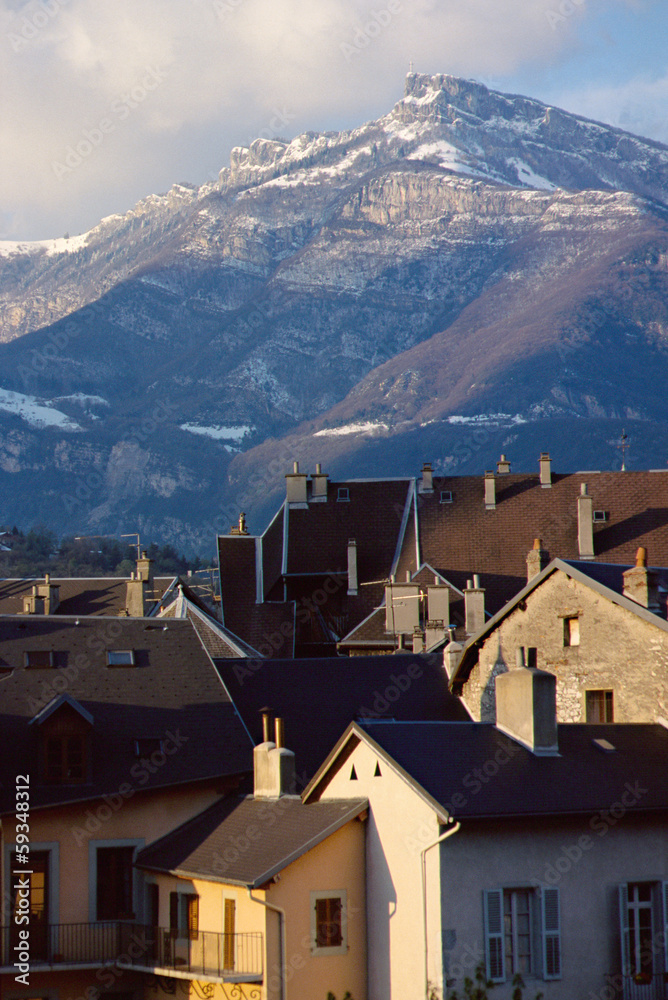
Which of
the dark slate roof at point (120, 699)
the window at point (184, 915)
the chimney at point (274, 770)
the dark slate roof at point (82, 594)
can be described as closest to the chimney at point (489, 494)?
the dark slate roof at point (82, 594)

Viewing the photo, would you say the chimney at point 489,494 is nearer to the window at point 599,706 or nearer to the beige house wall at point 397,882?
the window at point 599,706

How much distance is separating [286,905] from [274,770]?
433 centimetres

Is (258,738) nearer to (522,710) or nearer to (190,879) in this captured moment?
(190,879)

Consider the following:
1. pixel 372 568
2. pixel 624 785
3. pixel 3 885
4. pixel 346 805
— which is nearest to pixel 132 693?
pixel 3 885

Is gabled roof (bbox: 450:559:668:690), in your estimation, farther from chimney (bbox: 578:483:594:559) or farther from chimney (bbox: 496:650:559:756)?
chimney (bbox: 578:483:594:559)

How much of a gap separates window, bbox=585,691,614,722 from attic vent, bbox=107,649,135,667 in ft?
38.2

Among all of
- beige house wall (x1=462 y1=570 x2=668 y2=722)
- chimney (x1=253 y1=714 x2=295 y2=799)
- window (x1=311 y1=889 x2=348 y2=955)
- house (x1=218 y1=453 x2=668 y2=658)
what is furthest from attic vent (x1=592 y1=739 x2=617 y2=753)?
house (x1=218 y1=453 x2=668 y2=658)

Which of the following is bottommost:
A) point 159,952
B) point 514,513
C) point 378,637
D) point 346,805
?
point 159,952

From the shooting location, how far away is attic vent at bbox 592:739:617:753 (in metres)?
30.0

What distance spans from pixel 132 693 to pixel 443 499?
33.9 meters

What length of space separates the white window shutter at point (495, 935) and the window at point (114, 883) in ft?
31.0

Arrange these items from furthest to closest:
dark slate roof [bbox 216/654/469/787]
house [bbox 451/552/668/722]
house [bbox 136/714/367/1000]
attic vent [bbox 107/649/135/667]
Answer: dark slate roof [bbox 216/654/469/787] < attic vent [bbox 107/649/135/667] < house [bbox 451/552/668/722] < house [bbox 136/714/367/1000]

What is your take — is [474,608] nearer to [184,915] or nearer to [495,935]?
[184,915]

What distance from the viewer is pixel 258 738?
37.7 m
